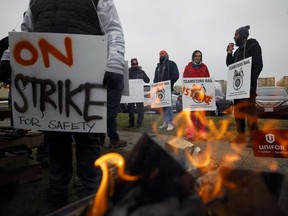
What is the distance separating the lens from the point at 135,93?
970 centimetres

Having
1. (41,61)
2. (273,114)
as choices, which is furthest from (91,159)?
(273,114)

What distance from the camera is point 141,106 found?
938 cm

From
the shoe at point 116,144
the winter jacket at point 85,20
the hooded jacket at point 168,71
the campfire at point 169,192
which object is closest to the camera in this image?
the campfire at point 169,192

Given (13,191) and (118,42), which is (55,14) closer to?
(118,42)

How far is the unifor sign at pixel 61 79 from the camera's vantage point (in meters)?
2.35

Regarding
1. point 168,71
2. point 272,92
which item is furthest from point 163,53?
point 272,92

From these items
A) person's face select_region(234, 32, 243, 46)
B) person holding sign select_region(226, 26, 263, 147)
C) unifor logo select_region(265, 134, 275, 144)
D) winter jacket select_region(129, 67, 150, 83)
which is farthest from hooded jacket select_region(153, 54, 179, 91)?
unifor logo select_region(265, 134, 275, 144)

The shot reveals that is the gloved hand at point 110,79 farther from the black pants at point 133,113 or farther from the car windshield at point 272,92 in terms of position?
the car windshield at point 272,92

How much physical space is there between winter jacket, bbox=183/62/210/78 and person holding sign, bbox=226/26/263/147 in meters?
1.30

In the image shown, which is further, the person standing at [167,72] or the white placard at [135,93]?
the white placard at [135,93]

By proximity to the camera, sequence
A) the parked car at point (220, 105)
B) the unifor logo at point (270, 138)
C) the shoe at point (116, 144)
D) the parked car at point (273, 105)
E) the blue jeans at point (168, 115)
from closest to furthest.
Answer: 1. the unifor logo at point (270, 138)
2. the shoe at point (116, 144)
3. the blue jeans at point (168, 115)
4. the parked car at point (273, 105)
5. the parked car at point (220, 105)

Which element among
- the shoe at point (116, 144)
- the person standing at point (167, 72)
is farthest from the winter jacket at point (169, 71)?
the shoe at point (116, 144)

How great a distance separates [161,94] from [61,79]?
20.3 feet

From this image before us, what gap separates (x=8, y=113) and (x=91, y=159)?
5.39 ft
